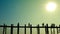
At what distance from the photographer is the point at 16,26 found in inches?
431

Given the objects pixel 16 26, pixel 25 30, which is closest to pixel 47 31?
pixel 25 30

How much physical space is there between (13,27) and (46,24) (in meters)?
2.76

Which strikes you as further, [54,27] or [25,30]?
[54,27]

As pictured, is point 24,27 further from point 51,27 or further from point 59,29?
point 59,29

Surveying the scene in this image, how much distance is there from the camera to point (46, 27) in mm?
11266

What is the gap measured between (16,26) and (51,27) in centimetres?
293

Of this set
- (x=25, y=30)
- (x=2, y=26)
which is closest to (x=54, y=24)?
(x=25, y=30)

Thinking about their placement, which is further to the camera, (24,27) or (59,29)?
(59,29)

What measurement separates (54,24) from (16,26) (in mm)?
3196

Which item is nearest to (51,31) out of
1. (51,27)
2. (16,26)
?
(51,27)

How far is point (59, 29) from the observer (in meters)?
11.6

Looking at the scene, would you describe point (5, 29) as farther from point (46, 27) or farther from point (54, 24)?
point (54, 24)

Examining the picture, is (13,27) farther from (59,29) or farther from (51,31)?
(59,29)

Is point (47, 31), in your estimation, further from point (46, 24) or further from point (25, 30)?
point (25, 30)
